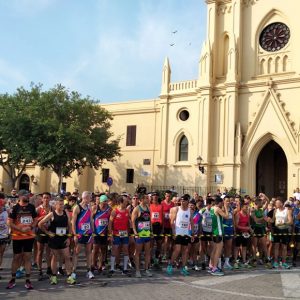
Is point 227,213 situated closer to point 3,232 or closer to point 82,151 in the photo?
point 3,232

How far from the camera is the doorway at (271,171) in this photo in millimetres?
32031

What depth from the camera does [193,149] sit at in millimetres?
32375

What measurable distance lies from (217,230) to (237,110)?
19.8 meters

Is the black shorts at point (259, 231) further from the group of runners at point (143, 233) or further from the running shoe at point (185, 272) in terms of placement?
the running shoe at point (185, 272)

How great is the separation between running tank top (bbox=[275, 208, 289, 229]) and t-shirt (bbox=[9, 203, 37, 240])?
7.23 metres

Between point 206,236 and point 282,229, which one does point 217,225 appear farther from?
point 282,229

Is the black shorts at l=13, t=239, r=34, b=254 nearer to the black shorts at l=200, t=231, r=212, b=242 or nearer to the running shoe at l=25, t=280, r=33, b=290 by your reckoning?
the running shoe at l=25, t=280, r=33, b=290

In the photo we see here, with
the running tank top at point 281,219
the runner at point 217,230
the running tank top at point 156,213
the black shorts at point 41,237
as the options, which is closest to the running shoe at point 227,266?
the runner at point 217,230

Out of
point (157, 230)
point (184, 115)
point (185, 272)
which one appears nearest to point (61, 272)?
point (157, 230)

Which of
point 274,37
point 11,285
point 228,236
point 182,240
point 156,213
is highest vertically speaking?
point 274,37

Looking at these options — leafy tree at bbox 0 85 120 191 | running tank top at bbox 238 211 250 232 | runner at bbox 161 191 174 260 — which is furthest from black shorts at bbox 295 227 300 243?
leafy tree at bbox 0 85 120 191

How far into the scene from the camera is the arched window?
3325 centimetres

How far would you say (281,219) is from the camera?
13273 millimetres

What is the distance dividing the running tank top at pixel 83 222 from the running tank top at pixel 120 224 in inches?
38.3
